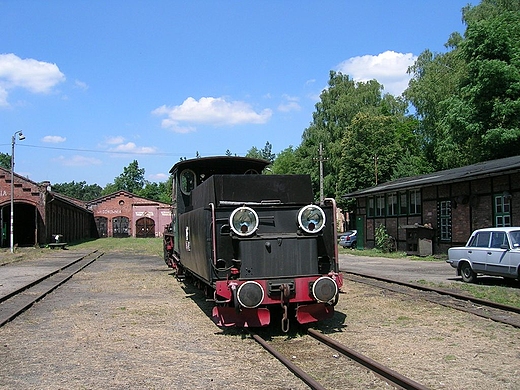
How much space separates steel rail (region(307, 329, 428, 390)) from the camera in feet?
17.8

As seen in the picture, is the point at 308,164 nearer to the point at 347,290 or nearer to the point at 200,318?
the point at 347,290

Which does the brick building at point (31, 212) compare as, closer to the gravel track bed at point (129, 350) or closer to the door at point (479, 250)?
the gravel track bed at point (129, 350)

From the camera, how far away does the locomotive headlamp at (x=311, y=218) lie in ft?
27.0

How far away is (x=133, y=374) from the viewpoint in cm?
634

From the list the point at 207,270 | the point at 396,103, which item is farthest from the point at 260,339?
the point at 396,103

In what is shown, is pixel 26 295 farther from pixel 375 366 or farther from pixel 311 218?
pixel 375 366

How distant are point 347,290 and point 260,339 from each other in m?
6.24

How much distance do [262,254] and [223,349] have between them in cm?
144

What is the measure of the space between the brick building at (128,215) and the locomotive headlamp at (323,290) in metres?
67.9

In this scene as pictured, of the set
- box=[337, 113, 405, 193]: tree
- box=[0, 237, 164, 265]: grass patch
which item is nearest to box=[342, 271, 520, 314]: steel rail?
box=[0, 237, 164, 265]: grass patch

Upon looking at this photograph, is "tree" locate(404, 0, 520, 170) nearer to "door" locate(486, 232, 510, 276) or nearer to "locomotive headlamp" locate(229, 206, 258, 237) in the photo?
"door" locate(486, 232, 510, 276)

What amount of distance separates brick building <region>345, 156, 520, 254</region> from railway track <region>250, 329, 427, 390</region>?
1494 cm

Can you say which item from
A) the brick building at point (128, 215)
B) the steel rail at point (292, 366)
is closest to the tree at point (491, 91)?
the steel rail at point (292, 366)

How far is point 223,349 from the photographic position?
24.7ft
